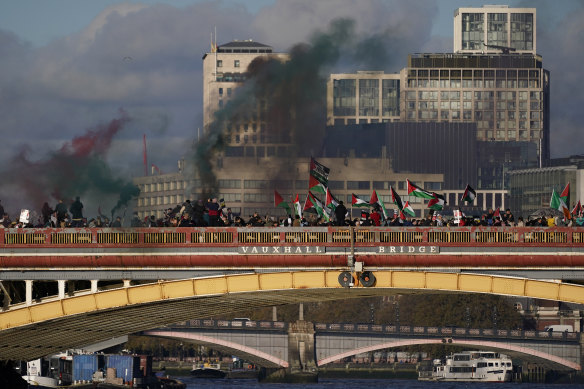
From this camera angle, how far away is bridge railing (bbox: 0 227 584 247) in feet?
255

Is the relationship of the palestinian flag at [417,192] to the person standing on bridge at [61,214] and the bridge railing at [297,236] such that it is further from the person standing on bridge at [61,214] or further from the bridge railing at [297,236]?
the person standing on bridge at [61,214]

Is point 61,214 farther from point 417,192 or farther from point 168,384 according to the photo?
point 168,384

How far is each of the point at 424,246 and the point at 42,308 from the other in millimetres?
21623

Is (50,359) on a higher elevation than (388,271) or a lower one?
lower

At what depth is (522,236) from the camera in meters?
77.7

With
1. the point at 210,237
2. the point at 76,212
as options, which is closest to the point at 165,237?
the point at 210,237

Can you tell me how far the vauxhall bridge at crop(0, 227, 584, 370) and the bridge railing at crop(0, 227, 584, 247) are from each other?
55 millimetres

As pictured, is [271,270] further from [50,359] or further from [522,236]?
[50,359]

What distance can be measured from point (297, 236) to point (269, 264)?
7.13ft

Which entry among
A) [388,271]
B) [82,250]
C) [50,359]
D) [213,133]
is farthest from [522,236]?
[50,359]

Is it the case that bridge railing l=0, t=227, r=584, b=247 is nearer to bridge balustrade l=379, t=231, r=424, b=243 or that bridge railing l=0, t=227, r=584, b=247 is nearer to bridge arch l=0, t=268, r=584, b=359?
bridge balustrade l=379, t=231, r=424, b=243

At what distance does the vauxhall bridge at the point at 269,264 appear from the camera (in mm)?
77500

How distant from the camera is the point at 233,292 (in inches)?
3113

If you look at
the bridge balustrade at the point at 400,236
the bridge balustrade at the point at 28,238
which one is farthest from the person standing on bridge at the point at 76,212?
the bridge balustrade at the point at 400,236
